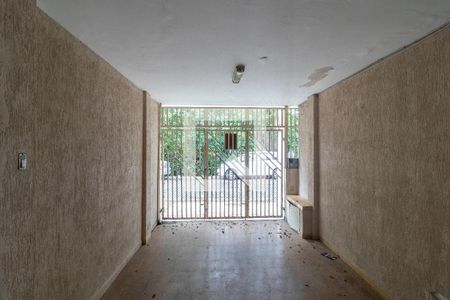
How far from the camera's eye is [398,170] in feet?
8.09

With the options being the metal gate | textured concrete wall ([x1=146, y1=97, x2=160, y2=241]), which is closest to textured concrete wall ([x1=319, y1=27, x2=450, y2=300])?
the metal gate

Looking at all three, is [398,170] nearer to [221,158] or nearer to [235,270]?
[235,270]

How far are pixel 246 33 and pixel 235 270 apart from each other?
8.84 ft

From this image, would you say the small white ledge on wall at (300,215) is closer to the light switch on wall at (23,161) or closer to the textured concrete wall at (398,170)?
the textured concrete wall at (398,170)

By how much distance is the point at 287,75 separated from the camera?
130 inches

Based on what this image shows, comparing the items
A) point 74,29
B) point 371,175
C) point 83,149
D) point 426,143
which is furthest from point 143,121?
point 426,143

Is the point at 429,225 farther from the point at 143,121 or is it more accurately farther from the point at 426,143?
the point at 143,121

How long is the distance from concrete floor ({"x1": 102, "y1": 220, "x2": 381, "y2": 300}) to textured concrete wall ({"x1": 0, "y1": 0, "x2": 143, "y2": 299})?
1.46ft

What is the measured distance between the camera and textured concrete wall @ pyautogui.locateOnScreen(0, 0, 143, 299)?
1474 mm

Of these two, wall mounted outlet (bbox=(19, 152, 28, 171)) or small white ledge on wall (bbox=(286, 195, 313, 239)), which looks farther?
small white ledge on wall (bbox=(286, 195, 313, 239))

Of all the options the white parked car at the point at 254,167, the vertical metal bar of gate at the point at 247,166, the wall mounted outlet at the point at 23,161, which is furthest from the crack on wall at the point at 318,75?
the wall mounted outlet at the point at 23,161

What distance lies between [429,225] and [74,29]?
10.3 feet

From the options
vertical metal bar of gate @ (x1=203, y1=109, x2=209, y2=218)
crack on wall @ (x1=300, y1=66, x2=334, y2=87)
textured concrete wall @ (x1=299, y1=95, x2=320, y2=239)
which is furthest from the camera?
vertical metal bar of gate @ (x1=203, y1=109, x2=209, y2=218)

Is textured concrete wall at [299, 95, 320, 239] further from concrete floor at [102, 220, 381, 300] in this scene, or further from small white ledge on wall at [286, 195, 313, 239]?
concrete floor at [102, 220, 381, 300]
